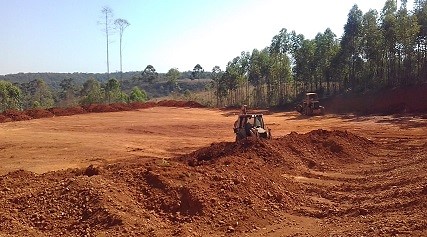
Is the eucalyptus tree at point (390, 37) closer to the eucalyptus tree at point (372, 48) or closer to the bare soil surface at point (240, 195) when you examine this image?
the eucalyptus tree at point (372, 48)

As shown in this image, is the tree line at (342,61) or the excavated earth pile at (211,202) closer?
the excavated earth pile at (211,202)

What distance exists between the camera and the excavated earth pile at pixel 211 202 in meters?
7.99

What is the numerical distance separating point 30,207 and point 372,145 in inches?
535

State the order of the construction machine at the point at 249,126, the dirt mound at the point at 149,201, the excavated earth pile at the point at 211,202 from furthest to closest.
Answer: the construction machine at the point at 249,126 < the dirt mound at the point at 149,201 < the excavated earth pile at the point at 211,202

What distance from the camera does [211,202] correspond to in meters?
8.95

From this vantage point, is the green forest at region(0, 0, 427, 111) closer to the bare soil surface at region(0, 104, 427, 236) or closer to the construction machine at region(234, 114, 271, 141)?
the construction machine at region(234, 114, 271, 141)

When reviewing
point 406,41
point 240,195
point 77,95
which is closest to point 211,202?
point 240,195

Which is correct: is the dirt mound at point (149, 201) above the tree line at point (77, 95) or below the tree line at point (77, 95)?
below

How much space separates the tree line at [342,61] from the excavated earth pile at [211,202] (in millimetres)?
29074

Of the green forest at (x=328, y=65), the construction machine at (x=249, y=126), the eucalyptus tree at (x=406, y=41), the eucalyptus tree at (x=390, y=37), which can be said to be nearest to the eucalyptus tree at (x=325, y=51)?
the green forest at (x=328, y=65)

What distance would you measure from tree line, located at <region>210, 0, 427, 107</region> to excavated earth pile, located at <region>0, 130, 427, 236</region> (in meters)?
29.1

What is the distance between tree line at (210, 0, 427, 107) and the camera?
37406mm

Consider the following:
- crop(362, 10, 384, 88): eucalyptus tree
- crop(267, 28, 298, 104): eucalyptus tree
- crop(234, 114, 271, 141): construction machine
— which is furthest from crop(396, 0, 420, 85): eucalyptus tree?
crop(234, 114, 271, 141): construction machine

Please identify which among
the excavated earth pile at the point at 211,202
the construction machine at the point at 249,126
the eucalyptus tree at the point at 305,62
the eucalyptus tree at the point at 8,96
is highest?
the eucalyptus tree at the point at 305,62
